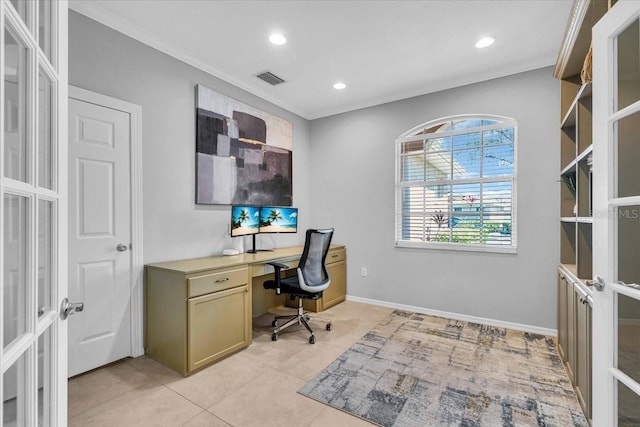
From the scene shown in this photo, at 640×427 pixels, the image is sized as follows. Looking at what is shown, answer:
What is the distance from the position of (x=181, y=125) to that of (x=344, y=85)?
1.89 metres

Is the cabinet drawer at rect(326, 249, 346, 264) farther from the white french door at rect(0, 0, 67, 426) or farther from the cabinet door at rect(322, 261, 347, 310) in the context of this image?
the white french door at rect(0, 0, 67, 426)

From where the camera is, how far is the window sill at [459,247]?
10.4ft

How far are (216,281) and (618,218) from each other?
A: 2.43m

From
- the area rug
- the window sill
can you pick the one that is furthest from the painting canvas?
the area rug

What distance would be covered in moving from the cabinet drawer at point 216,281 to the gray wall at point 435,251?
1904mm

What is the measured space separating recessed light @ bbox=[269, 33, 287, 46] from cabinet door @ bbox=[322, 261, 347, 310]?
8.31 feet

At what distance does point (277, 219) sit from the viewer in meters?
3.53

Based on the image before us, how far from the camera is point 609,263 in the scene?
1217 millimetres

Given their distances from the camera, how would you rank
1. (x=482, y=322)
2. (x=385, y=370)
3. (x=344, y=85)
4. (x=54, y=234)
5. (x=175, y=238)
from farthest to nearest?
(x=344, y=85) < (x=482, y=322) < (x=175, y=238) < (x=385, y=370) < (x=54, y=234)

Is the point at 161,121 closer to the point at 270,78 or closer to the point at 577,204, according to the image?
the point at 270,78

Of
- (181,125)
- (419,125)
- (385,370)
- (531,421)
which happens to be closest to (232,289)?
(385,370)

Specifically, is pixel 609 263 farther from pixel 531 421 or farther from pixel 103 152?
pixel 103 152

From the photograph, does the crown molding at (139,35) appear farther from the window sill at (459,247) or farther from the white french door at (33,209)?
the window sill at (459,247)

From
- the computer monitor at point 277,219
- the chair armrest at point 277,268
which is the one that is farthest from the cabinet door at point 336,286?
the chair armrest at point 277,268
